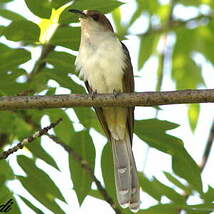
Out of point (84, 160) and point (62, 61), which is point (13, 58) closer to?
point (62, 61)

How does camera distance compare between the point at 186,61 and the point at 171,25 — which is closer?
the point at 186,61

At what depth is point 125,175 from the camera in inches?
222

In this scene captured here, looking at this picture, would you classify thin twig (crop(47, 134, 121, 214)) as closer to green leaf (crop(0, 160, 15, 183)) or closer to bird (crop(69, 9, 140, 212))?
green leaf (crop(0, 160, 15, 183))

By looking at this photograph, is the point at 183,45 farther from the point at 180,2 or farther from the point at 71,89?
the point at 71,89

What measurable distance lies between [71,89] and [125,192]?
125 centimetres

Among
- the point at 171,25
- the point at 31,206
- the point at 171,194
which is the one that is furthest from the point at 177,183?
the point at 171,25

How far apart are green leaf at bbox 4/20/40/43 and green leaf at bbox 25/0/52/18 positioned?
0.10 m

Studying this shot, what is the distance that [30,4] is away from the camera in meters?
4.40

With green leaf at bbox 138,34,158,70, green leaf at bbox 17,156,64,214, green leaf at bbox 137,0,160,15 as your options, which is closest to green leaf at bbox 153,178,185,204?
green leaf at bbox 17,156,64,214

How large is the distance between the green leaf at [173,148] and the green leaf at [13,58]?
117 centimetres

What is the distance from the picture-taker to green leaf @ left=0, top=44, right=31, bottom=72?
14.9 feet

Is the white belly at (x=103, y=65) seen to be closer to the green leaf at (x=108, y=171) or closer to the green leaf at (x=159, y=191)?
the green leaf at (x=108, y=171)

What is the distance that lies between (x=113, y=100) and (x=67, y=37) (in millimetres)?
805

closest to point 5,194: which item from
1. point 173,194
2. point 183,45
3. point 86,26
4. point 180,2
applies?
point 173,194
